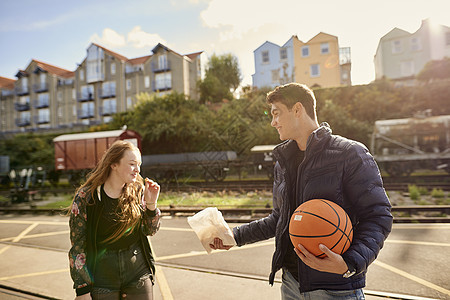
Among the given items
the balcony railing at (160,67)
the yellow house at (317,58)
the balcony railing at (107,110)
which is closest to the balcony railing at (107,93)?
the balcony railing at (107,110)

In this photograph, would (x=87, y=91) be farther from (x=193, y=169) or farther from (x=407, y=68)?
(x=407, y=68)

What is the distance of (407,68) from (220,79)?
21.6 meters

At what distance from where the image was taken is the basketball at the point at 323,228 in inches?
69.7

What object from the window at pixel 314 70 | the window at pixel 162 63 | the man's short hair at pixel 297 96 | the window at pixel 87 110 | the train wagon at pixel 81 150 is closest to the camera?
the man's short hair at pixel 297 96

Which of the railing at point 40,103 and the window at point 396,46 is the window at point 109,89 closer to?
the railing at point 40,103

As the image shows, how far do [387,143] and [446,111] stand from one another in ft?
36.8

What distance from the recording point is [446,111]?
2388 cm

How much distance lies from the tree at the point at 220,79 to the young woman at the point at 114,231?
33.5 meters

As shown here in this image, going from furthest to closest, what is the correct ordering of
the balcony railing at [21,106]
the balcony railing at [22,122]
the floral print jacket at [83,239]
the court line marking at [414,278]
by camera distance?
the balcony railing at [21,106], the balcony railing at [22,122], the court line marking at [414,278], the floral print jacket at [83,239]

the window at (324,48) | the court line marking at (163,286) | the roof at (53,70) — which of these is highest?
the roof at (53,70)

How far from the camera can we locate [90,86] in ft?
157

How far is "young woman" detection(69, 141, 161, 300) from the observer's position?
8.04 ft

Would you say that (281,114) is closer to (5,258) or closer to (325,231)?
(325,231)

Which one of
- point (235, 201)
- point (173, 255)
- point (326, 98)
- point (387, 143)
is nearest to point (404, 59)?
point (326, 98)
